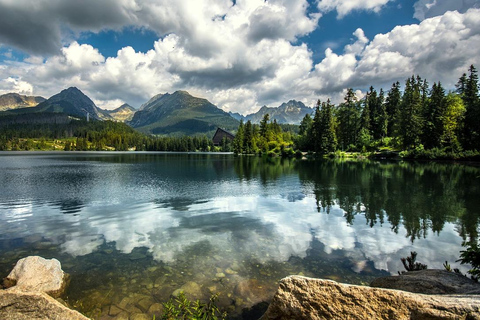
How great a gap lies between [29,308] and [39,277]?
516cm

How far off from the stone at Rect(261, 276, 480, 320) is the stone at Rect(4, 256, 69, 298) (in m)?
8.25

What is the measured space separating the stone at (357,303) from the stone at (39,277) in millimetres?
8249

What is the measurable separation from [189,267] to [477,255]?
10100 millimetres

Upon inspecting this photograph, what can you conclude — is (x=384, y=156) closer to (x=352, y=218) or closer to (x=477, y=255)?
(x=352, y=218)

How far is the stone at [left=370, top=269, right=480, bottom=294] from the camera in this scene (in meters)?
6.40

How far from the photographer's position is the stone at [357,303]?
4.16 metres

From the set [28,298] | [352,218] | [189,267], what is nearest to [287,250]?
[189,267]

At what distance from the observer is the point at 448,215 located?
65.0 feet

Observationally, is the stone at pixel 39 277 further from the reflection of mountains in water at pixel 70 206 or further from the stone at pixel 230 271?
the reflection of mountains in water at pixel 70 206

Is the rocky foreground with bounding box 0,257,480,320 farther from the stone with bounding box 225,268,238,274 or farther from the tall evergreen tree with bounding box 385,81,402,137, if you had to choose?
the tall evergreen tree with bounding box 385,81,402,137

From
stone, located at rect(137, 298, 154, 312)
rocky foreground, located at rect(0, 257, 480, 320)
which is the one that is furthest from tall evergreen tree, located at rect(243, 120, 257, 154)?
rocky foreground, located at rect(0, 257, 480, 320)

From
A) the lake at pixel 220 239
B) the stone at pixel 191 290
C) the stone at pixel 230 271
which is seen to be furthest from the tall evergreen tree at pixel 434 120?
the stone at pixel 191 290

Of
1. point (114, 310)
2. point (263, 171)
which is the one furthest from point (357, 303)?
point (263, 171)

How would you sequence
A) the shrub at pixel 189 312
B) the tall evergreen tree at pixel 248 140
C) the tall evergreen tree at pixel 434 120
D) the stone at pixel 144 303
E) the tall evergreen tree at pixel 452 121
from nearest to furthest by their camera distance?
the shrub at pixel 189 312
the stone at pixel 144 303
the tall evergreen tree at pixel 452 121
the tall evergreen tree at pixel 434 120
the tall evergreen tree at pixel 248 140
